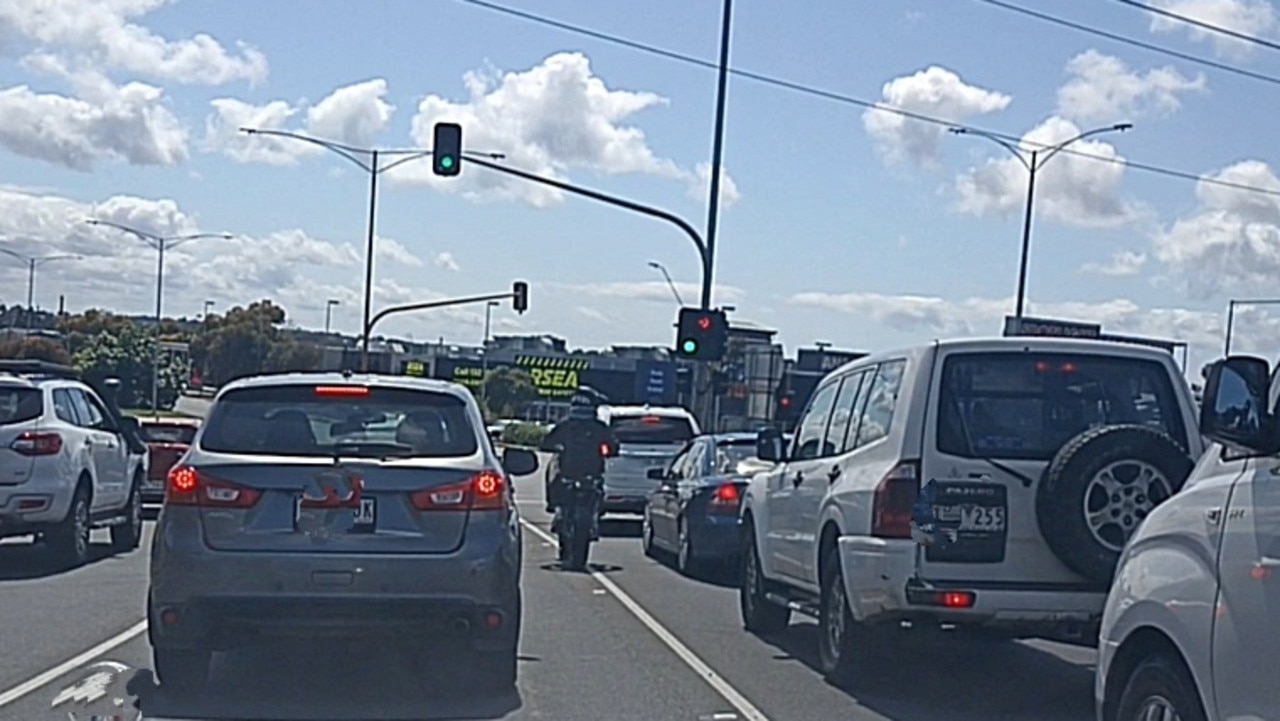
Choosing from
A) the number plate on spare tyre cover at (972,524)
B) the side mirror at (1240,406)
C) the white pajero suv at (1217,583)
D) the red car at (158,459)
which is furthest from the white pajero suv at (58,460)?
the side mirror at (1240,406)

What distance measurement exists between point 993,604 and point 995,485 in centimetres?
64

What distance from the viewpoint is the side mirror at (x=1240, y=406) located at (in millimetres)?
5793

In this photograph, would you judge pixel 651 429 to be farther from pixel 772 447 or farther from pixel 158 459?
pixel 772 447

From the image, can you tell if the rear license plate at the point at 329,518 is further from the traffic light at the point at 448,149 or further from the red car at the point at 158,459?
the traffic light at the point at 448,149

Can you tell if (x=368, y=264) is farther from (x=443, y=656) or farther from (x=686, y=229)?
(x=443, y=656)

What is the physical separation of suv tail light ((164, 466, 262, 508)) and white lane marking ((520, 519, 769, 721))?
9.35 feet

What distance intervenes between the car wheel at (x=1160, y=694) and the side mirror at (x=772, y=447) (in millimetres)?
6549

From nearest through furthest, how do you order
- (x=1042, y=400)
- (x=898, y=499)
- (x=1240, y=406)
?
(x=1240, y=406), (x=898, y=499), (x=1042, y=400)

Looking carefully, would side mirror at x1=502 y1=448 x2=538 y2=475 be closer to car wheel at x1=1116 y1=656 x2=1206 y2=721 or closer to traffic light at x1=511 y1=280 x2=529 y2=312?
car wheel at x1=1116 y1=656 x2=1206 y2=721

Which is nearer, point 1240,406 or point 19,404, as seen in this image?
point 1240,406

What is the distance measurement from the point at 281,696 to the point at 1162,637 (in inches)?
207

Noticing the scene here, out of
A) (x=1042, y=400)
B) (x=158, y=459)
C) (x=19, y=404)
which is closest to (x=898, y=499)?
(x=1042, y=400)

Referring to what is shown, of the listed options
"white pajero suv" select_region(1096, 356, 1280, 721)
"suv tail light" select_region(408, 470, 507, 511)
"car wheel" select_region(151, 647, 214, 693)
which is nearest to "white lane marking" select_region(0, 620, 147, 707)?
"car wheel" select_region(151, 647, 214, 693)

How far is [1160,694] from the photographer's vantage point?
637 cm
